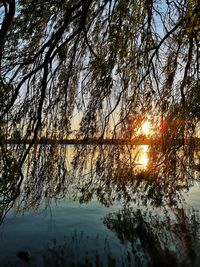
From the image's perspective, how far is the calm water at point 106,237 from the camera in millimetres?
8977

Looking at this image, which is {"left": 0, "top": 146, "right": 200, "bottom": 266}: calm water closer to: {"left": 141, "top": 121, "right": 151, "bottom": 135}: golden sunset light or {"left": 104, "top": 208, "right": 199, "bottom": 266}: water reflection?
{"left": 104, "top": 208, "right": 199, "bottom": 266}: water reflection

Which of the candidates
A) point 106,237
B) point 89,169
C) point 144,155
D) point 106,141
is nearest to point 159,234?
point 106,237

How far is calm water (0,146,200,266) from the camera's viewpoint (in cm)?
898

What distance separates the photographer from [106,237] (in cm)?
1080

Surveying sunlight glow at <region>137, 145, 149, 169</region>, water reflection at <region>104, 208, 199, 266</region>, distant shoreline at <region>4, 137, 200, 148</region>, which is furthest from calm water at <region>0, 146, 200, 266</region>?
distant shoreline at <region>4, 137, 200, 148</region>

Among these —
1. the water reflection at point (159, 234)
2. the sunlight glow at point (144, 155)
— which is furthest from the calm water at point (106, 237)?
the sunlight glow at point (144, 155)

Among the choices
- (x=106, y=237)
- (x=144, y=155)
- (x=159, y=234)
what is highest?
(x=144, y=155)

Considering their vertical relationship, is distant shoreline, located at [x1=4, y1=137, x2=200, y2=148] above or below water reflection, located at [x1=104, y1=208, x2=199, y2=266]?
above

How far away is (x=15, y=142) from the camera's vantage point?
432cm

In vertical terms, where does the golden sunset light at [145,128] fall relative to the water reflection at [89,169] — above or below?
above

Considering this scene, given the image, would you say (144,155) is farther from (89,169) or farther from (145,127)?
(89,169)

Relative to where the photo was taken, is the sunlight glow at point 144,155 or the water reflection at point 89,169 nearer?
the water reflection at point 89,169

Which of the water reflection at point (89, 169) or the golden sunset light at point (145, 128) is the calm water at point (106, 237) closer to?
the water reflection at point (89, 169)

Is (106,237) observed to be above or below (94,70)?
below
